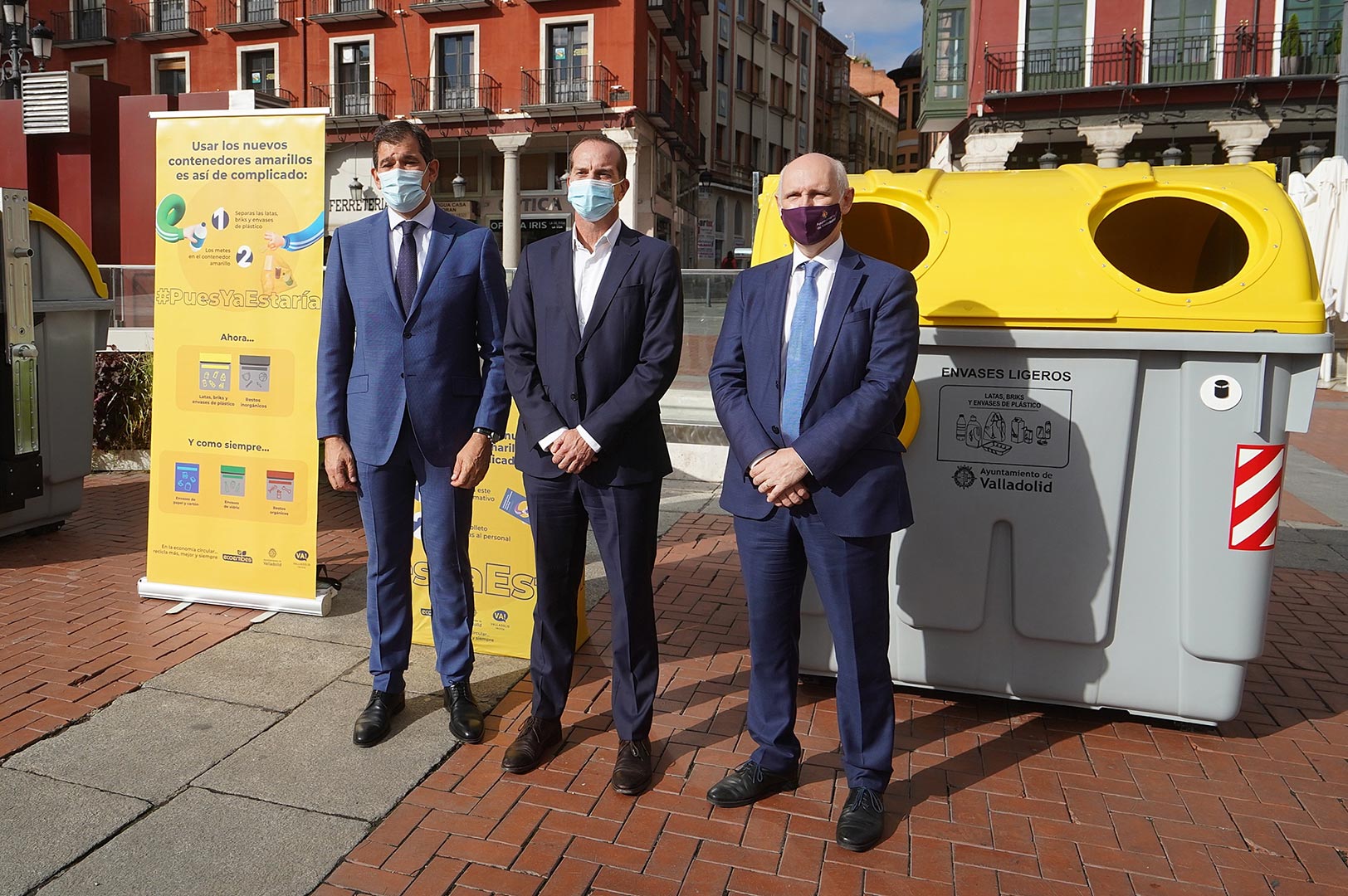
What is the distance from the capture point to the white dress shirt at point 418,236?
3438 millimetres

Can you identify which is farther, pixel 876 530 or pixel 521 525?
pixel 521 525

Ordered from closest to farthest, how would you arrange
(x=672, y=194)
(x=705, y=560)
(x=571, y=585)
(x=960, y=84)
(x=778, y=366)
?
(x=778, y=366) < (x=571, y=585) < (x=705, y=560) < (x=960, y=84) < (x=672, y=194)

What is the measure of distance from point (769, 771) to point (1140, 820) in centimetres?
109

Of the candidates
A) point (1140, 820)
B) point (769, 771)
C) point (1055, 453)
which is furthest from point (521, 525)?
point (1140, 820)

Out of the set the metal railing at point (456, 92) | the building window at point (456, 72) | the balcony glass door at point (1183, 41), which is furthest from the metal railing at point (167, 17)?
the balcony glass door at point (1183, 41)

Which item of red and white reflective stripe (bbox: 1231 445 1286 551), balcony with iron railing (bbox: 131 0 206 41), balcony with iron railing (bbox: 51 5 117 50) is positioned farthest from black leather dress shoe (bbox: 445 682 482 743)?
balcony with iron railing (bbox: 51 5 117 50)

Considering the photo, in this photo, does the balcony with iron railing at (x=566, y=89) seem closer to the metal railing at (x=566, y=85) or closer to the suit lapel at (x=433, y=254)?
the metal railing at (x=566, y=85)

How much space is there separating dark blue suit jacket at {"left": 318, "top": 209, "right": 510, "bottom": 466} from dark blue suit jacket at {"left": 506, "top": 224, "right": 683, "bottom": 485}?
350 mm

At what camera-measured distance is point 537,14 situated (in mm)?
31938

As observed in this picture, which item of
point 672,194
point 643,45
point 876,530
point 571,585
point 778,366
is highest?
point 643,45

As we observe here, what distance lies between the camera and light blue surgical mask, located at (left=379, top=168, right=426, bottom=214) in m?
3.38

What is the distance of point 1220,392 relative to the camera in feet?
10.6

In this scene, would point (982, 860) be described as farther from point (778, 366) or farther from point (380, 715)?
point (380, 715)

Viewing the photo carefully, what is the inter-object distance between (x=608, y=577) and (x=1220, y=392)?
208 centimetres
